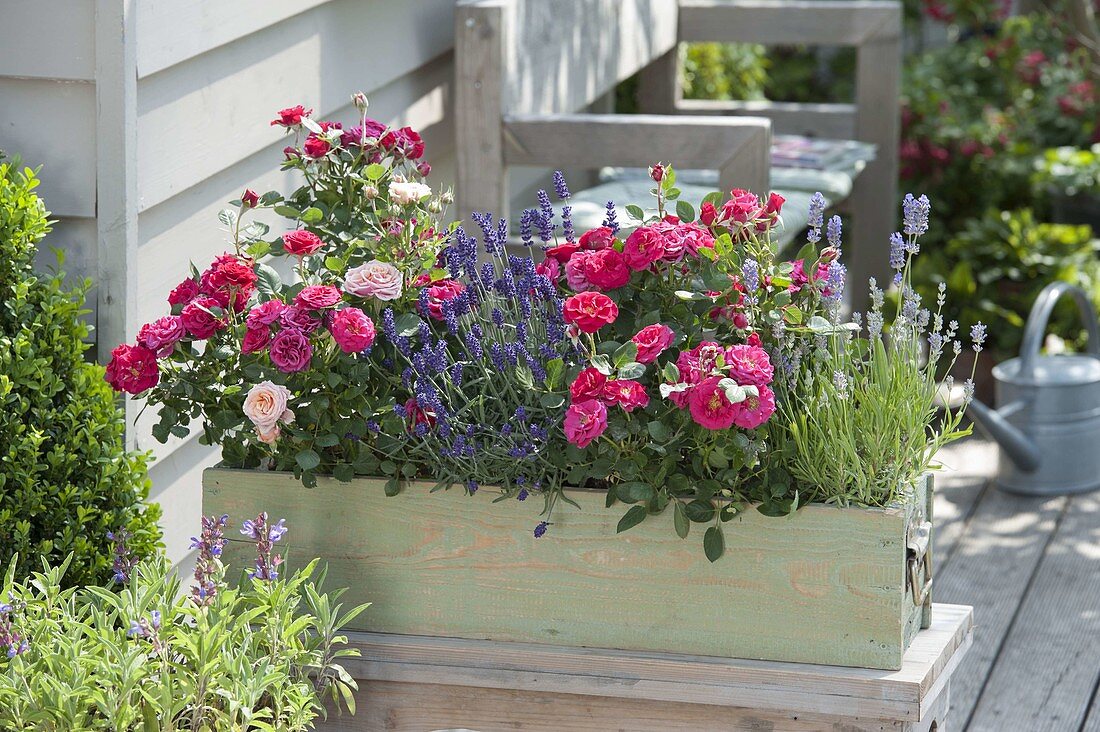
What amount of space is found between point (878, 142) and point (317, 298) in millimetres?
3384

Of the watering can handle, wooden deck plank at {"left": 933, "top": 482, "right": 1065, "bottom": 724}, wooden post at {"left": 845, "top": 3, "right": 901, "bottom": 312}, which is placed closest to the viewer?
wooden deck plank at {"left": 933, "top": 482, "right": 1065, "bottom": 724}

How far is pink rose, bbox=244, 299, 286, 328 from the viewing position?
166 cm

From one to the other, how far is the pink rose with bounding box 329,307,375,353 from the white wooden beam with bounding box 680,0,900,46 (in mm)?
3341

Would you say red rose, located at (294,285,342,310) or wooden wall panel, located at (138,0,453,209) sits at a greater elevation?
wooden wall panel, located at (138,0,453,209)

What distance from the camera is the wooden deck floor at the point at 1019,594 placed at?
8.79 feet

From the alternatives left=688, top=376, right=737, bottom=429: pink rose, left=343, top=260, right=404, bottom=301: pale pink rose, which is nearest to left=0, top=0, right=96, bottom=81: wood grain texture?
left=343, top=260, right=404, bottom=301: pale pink rose

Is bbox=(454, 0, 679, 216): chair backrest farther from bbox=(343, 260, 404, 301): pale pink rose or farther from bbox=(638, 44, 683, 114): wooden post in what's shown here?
bbox=(343, 260, 404, 301): pale pink rose

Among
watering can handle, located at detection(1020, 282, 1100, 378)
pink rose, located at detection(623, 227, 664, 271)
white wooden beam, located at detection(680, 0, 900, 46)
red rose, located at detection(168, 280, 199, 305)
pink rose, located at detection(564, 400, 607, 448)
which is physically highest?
white wooden beam, located at detection(680, 0, 900, 46)

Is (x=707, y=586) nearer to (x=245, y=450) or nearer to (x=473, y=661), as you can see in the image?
(x=473, y=661)

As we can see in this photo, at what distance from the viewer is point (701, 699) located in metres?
1.67

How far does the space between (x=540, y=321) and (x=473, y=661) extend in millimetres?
446

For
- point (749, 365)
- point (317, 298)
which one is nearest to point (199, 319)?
point (317, 298)

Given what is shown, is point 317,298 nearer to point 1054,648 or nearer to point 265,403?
point 265,403

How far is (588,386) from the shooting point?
155cm
